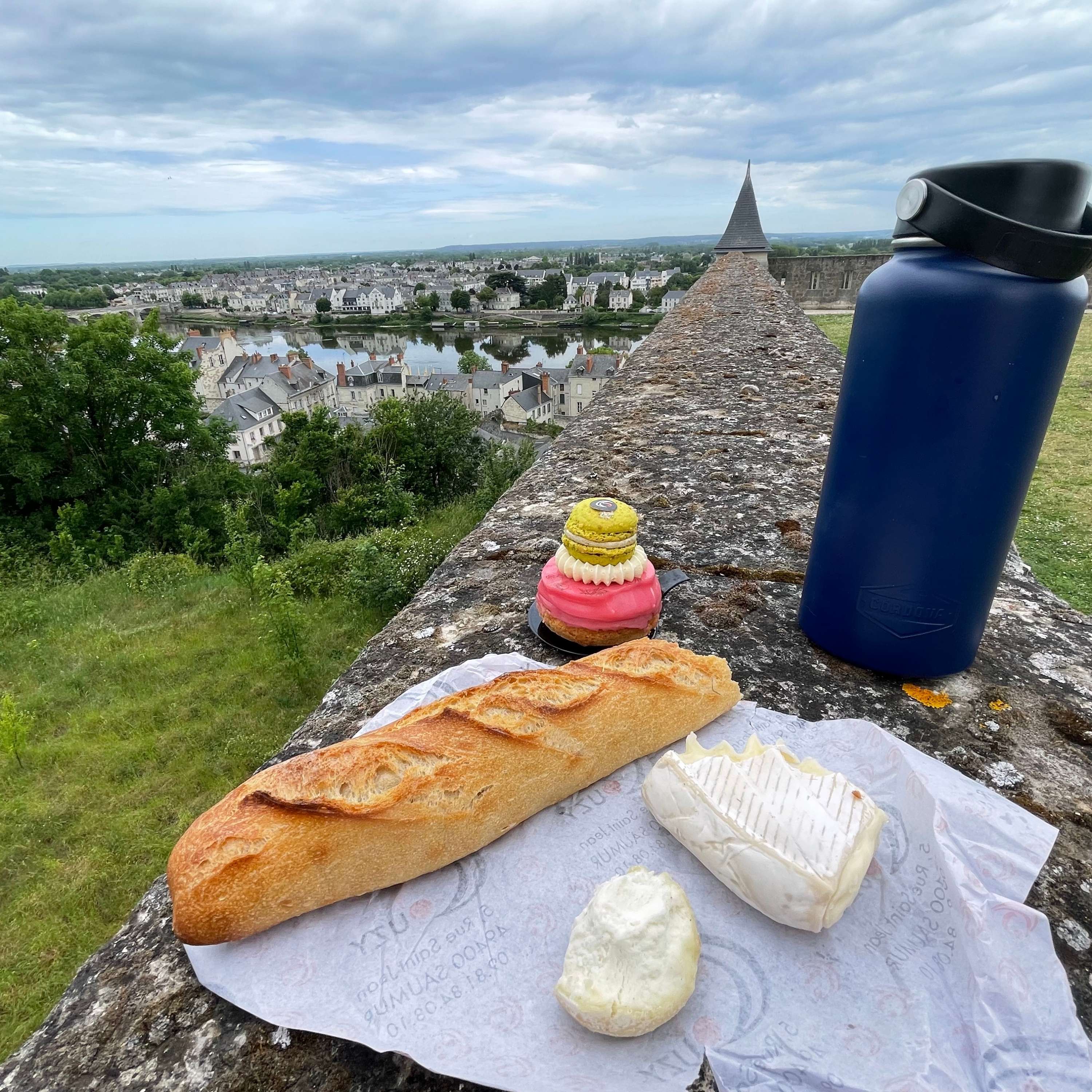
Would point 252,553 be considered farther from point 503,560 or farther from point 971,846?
point 971,846

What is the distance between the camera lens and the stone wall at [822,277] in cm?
2177

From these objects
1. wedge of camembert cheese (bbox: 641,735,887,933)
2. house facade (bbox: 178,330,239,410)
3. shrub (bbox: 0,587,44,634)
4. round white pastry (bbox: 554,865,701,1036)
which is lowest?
→ house facade (bbox: 178,330,239,410)

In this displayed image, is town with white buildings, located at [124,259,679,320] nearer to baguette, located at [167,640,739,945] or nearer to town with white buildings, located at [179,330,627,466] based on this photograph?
town with white buildings, located at [179,330,627,466]

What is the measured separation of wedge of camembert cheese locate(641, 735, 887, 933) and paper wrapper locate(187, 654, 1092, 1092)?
8 cm

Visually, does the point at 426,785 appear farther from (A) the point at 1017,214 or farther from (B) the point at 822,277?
(B) the point at 822,277

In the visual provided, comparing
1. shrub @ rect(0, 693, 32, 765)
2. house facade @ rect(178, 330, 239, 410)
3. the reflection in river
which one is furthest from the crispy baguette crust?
the reflection in river

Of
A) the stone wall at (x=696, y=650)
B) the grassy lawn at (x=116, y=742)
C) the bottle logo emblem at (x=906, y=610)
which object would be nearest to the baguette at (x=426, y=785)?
the stone wall at (x=696, y=650)

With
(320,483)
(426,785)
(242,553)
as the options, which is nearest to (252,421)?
(320,483)

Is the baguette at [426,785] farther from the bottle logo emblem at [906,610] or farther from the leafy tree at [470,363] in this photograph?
the leafy tree at [470,363]

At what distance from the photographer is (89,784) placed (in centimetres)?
434

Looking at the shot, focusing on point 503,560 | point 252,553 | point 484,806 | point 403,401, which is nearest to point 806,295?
point 403,401

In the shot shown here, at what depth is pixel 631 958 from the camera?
1.18 metres

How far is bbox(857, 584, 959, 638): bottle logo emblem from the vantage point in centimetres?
186

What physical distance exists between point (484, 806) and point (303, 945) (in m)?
0.46
